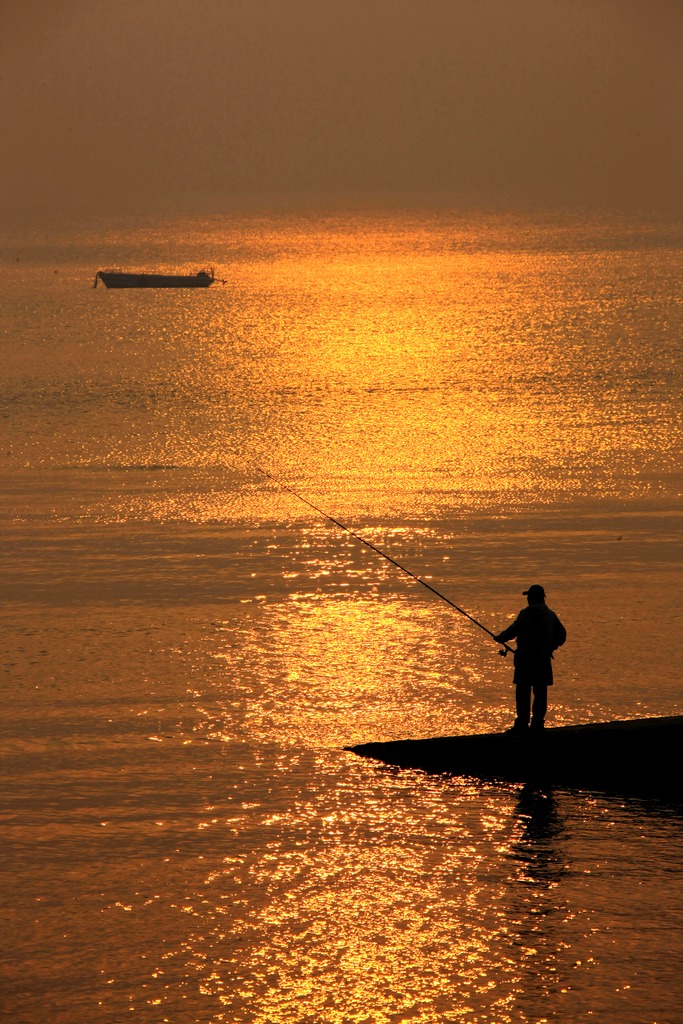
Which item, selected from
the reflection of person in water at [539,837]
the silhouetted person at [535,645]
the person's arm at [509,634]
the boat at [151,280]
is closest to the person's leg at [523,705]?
the silhouetted person at [535,645]

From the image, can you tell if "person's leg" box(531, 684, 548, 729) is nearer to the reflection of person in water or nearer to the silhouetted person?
the silhouetted person

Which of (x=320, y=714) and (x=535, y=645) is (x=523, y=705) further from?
(x=320, y=714)

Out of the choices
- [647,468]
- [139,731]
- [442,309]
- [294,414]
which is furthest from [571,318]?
[139,731]

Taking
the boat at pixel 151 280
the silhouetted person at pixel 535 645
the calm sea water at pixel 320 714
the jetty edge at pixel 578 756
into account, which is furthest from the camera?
the boat at pixel 151 280

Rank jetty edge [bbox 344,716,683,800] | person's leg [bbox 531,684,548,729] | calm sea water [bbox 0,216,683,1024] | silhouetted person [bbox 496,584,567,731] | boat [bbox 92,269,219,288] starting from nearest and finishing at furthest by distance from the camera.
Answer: calm sea water [bbox 0,216,683,1024] < jetty edge [bbox 344,716,683,800] < silhouetted person [bbox 496,584,567,731] < person's leg [bbox 531,684,548,729] < boat [bbox 92,269,219,288]

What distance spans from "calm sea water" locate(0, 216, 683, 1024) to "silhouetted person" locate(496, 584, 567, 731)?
37.7 inches

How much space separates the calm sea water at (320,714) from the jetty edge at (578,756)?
235 millimetres

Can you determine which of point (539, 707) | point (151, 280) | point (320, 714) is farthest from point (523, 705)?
point (151, 280)

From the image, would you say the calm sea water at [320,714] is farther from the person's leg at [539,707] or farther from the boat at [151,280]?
the boat at [151,280]

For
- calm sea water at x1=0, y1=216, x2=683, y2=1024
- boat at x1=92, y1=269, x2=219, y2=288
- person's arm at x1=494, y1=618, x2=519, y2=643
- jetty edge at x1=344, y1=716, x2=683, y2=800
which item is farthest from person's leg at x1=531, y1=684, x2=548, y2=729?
boat at x1=92, y1=269, x2=219, y2=288

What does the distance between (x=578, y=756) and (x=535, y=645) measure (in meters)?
1.14

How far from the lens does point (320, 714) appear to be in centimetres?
1845

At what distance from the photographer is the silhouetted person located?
15.3m

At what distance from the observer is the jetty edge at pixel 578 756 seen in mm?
15211
